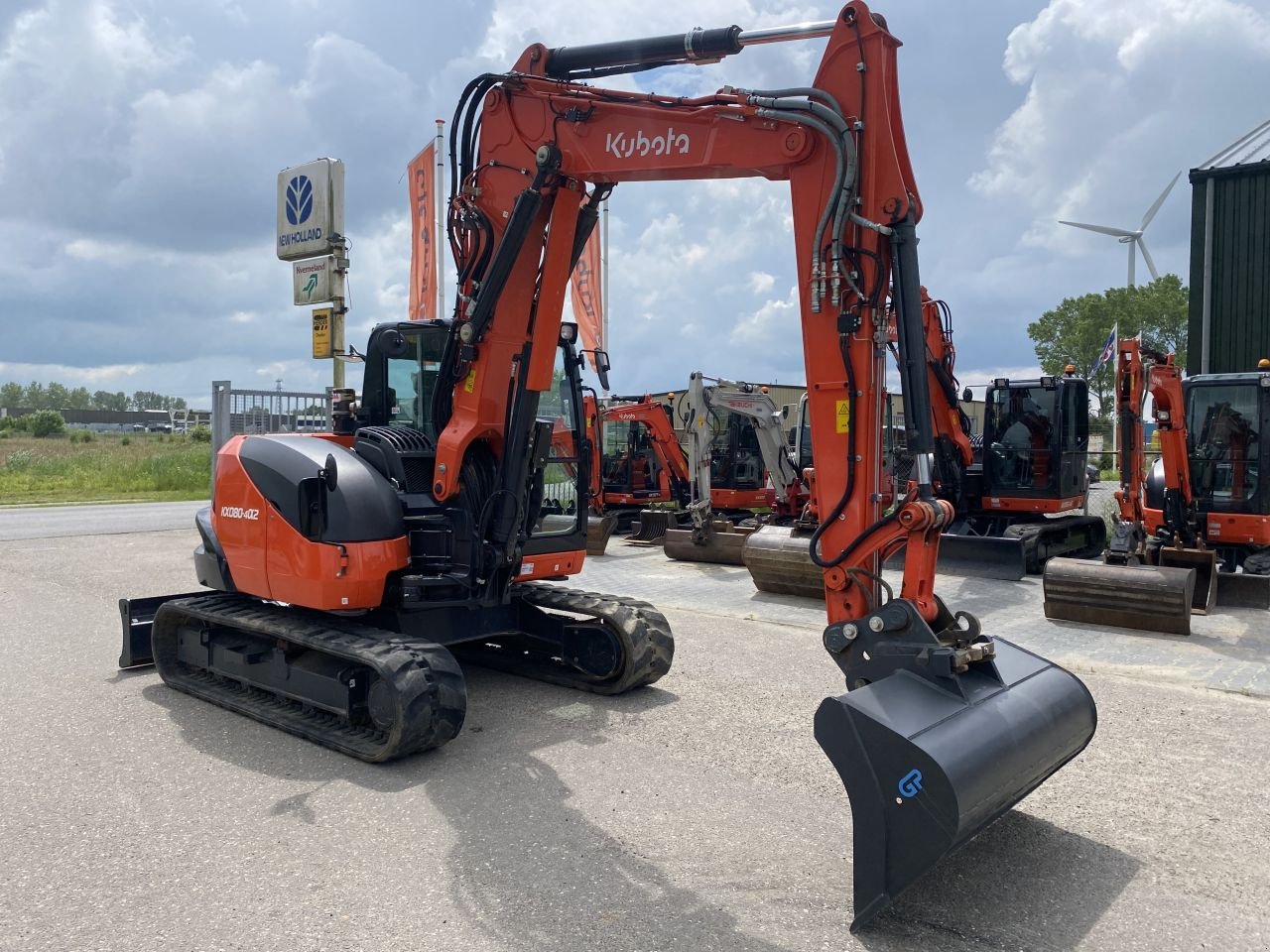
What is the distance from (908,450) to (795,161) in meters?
1.47

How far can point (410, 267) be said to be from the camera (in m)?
13.9

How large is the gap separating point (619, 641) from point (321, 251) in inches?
331

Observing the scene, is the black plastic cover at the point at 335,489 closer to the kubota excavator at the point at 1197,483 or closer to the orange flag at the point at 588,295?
the kubota excavator at the point at 1197,483

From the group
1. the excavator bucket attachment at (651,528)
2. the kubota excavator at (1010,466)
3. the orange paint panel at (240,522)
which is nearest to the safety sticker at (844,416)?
the orange paint panel at (240,522)

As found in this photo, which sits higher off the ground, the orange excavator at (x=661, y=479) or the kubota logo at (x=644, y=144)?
the kubota logo at (x=644, y=144)

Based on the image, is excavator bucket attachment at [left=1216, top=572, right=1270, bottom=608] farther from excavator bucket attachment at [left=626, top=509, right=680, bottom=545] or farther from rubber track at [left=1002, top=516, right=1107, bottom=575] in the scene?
excavator bucket attachment at [left=626, top=509, right=680, bottom=545]

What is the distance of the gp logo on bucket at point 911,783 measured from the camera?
11.6 ft

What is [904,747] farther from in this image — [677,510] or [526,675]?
[677,510]

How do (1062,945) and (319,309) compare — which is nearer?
(1062,945)

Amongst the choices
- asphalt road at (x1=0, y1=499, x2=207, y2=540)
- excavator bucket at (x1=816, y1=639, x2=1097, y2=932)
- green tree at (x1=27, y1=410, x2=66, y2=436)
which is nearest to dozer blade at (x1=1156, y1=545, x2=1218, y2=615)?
excavator bucket at (x1=816, y1=639, x2=1097, y2=932)

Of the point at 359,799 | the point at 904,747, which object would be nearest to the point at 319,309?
the point at 359,799

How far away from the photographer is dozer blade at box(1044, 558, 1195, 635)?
9.05m

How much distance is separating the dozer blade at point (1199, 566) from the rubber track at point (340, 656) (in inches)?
330

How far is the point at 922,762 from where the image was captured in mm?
3525
